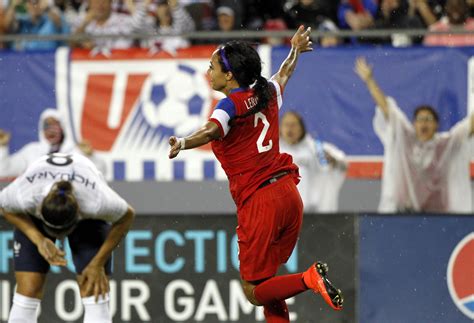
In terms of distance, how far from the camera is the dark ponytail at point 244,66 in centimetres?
734

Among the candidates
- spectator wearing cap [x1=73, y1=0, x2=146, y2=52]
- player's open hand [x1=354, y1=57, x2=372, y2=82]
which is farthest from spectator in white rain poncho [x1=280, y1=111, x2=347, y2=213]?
spectator wearing cap [x1=73, y1=0, x2=146, y2=52]

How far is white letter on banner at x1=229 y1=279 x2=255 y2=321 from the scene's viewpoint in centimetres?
961

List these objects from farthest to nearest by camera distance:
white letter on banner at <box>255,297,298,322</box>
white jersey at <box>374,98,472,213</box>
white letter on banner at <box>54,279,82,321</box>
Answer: white jersey at <box>374,98,472,213</box>
white letter on banner at <box>54,279,82,321</box>
white letter on banner at <box>255,297,298,322</box>

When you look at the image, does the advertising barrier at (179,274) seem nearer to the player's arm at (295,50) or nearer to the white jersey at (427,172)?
the white jersey at (427,172)

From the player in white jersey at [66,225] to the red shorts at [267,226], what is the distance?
934 mm

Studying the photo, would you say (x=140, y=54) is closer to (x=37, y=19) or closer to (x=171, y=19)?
(x=171, y=19)

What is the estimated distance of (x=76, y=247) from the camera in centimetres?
802

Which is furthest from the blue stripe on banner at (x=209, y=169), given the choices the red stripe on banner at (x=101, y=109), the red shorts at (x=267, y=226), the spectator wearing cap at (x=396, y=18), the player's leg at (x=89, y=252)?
the red shorts at (x=267, y=226)

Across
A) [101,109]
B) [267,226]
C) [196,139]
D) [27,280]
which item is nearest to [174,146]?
[196,139]

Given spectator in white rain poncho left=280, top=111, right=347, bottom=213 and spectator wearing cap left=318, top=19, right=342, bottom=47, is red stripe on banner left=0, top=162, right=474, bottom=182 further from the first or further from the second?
spectator wearing cap left=318, top=19, right=342, bottom=47

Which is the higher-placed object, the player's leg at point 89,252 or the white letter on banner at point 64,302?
the player's leg at point 89,252

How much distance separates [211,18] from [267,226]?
535 cm

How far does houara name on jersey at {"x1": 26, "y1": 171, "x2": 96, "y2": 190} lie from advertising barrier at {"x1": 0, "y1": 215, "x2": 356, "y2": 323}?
1.93 meters

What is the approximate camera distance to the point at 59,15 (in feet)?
41.5
